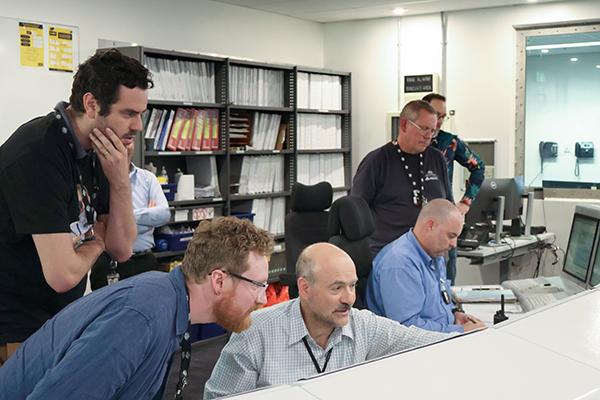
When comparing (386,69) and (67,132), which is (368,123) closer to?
(386,69)

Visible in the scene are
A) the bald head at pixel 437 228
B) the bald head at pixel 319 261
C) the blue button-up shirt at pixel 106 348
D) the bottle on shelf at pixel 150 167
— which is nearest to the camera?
the blue button-up shirt at pixel 106 348

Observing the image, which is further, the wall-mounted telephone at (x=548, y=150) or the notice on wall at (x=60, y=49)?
the wall-mounted telephone at (x=548, y=150)

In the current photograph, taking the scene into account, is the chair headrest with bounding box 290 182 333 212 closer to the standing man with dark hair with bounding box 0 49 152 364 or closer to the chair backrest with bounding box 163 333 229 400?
the chair backrest with bounding box 163 333 229 400

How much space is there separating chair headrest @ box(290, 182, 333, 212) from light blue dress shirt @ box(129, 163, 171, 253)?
931 mm

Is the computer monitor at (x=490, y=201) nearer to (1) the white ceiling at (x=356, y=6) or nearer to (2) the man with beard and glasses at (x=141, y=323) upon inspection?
(1) the white ceiling at (x=356, y=6)

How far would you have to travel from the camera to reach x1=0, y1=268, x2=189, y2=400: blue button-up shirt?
131cm

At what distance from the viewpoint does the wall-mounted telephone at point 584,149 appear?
649 centimetres

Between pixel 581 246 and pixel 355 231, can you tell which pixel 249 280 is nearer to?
pixel 355 231

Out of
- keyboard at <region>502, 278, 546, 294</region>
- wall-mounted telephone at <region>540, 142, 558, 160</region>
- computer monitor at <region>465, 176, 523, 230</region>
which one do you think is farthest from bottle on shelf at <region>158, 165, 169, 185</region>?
wall-mounted telephone at <region>540, 142, 558, 160</region>

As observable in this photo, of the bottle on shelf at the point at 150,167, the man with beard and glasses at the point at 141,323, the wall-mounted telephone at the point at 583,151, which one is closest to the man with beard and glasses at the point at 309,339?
the man with beard and glasses at the point at 141,323

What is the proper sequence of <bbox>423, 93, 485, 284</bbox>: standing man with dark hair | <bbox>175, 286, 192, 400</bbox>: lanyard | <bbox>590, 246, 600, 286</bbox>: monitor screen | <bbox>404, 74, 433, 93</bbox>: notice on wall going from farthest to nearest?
<bbox>404, 74, 433, 93</bbox>: notice on wall → <bbox>423, 93, 485, 284</bbox>: standing man with dark hair → <bbox>590, 246, 600, 286</bbox>: monitor screen → <bbox>175, 286, 192, 400</bbox>: lanyard

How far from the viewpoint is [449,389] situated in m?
0.86

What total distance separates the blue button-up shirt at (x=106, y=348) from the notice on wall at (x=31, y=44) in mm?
3986

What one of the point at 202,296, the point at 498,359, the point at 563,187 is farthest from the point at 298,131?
the point at 498,359
